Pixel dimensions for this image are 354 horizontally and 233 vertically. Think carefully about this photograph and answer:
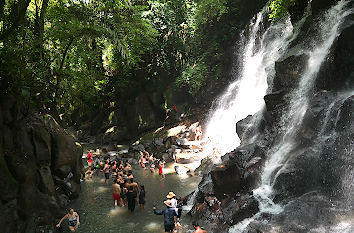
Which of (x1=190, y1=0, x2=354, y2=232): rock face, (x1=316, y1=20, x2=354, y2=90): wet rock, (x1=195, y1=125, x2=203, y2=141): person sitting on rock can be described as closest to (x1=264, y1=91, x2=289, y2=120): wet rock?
(x1=190, y1=0, x2=354, y2=232): rock face

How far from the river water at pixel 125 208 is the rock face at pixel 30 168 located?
128cm

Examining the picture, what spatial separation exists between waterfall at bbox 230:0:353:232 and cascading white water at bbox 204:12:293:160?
4.89 metres

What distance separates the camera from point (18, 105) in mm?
10914

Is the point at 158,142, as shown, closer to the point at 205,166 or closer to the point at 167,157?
the point at 167,157

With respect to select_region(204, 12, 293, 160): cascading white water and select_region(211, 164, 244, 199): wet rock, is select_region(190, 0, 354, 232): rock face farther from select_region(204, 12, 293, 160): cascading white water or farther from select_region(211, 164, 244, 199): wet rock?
select_region(204, 12, 293, 160): cascading white water

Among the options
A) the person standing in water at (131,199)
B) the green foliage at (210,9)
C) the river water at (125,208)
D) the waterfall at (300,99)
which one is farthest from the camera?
the green foliage at (210,9)

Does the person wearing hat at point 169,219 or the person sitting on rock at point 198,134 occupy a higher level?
the person sitting on rock at point 198,134

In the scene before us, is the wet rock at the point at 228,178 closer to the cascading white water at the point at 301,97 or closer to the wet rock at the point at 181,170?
the cascading white water at the point at 301,97

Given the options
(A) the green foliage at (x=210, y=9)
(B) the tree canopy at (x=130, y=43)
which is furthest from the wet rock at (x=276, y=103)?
(A) the green foliage at (x=210, y=9)

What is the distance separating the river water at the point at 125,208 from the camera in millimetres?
10633

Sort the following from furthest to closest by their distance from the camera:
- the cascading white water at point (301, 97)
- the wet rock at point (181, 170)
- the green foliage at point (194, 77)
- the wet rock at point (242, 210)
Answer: the green foliage at point (194, 77) → the wet rock at point (181, 170) → the cascading white water at point (301, 97) → the wet rock at point (242, 210)

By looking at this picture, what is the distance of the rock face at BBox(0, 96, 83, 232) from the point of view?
29.7 ft

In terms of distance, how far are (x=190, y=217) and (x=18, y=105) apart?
8.84 metres

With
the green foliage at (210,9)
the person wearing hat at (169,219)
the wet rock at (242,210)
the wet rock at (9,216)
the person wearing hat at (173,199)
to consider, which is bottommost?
the wet rock at (242,210)
